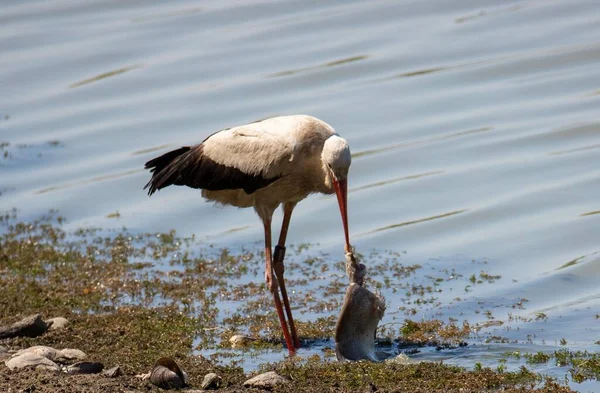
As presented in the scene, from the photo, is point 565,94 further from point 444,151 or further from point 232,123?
point 232,123

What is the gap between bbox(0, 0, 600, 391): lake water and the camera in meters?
11.1

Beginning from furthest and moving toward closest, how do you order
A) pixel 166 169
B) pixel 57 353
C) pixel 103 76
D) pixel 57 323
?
pixel 103 76
pixel 166 169
pixel 57 323
pixel 57 353

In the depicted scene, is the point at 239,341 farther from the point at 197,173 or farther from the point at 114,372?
the point at 197,173

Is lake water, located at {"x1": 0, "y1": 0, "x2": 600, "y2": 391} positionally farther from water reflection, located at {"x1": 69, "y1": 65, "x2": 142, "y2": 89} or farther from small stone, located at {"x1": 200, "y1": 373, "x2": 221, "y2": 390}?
small stone, located at {"x1": 200, "y1": 373, "x2": 221, "y2": 390}

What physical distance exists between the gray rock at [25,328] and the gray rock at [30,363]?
1.06m

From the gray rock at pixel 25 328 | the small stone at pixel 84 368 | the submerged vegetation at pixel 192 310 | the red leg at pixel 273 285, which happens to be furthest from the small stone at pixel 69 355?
the red leg at pixel 273 285

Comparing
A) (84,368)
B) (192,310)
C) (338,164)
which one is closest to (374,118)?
(192,310)

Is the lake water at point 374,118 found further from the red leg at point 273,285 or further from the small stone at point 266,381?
the small stone at point 266,381

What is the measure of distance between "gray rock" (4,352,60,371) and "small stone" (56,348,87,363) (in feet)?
1.20

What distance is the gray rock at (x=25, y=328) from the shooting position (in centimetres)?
830

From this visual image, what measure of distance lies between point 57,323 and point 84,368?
167cm

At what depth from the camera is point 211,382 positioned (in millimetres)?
6918

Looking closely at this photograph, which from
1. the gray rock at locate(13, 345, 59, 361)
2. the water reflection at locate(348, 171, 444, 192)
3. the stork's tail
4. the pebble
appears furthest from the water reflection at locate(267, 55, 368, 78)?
the gray rock at locate(13, 345, 59, 361)

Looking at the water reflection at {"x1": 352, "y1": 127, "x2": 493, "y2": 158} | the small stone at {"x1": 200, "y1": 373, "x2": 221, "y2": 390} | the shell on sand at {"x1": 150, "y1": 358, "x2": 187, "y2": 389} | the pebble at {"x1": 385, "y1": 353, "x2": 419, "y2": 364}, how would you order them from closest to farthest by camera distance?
1. the shell on sand at {"x1": 150, "y1": 358, "x2": 187, "y2": 389}
2. the small stone at {"x1": 200, "y1": 373, "x2": 221, "y2": 390}
3. the pebble at {"x1": 385, "y1": 353, "x2": 419, "y2": 364}
4. the water reflection at {"x1": 352, "y1": 127, "x2": 493, "y2": 158}
